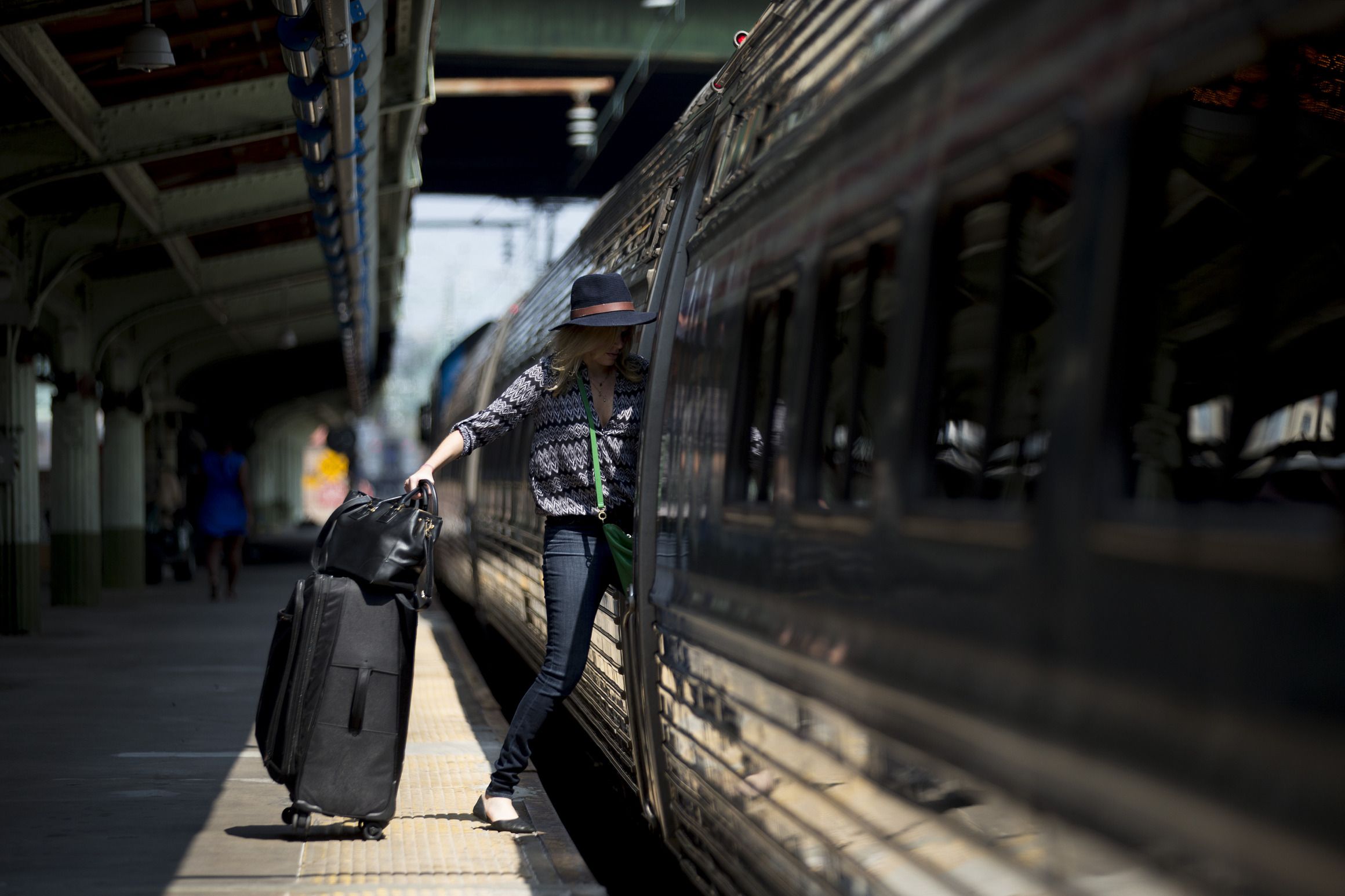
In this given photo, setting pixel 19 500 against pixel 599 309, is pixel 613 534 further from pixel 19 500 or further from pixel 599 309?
pixel 19 500

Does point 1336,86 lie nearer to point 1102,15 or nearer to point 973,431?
point 973,431

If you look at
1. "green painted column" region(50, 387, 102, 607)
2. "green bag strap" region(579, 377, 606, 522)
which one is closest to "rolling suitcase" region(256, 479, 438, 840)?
"green bag strap" region(579, 377, 606, 522)

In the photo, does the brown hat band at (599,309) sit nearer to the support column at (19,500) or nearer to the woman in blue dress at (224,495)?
the support column at (19,500)

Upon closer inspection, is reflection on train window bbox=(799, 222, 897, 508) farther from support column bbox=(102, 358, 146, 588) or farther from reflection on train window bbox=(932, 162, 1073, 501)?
support column bbox=(102, 358, 146, 588)

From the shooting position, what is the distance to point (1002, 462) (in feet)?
9.86

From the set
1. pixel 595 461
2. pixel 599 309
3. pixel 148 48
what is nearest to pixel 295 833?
pixel 595 461

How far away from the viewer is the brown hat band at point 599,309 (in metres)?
5.11

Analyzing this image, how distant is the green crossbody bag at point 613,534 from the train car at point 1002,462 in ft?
0.44

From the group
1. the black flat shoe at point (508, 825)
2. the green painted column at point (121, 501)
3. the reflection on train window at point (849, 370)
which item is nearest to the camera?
the reflection on train window at point (849, 370)

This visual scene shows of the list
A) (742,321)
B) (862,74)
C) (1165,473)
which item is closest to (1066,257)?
(862,74)

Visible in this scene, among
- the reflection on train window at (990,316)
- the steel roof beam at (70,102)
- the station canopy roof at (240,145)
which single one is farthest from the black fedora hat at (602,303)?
the steel roof beam at (70,102)

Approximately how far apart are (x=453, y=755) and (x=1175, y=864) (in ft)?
18.3

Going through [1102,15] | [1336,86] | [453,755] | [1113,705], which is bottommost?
[453,755]

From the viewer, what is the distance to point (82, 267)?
16.9 m
